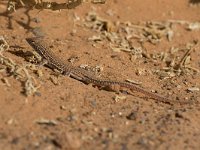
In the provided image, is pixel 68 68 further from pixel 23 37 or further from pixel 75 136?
pixel 75 136

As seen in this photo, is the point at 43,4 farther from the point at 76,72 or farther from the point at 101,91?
the point at 101,91

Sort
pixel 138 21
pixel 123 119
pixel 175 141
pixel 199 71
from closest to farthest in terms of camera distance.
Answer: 1. pixel 175 141
2. pixel 123 119
3. pixel 199 71
4. pixel 138 21

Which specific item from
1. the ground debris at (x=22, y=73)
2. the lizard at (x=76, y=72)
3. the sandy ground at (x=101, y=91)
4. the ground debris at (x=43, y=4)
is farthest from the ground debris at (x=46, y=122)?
the ground debris at (x=43, y=4)

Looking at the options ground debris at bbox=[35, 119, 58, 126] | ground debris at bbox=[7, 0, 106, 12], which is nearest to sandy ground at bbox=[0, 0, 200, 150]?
ground debris at bbox=[35, 119, 58, 126]

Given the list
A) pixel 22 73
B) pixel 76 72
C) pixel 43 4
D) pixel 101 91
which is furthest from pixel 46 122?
pixel 43 4

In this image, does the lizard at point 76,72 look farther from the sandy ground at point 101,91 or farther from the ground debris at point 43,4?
the ground debris at point 43,4

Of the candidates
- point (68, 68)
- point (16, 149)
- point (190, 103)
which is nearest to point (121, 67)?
point (68, 68)
